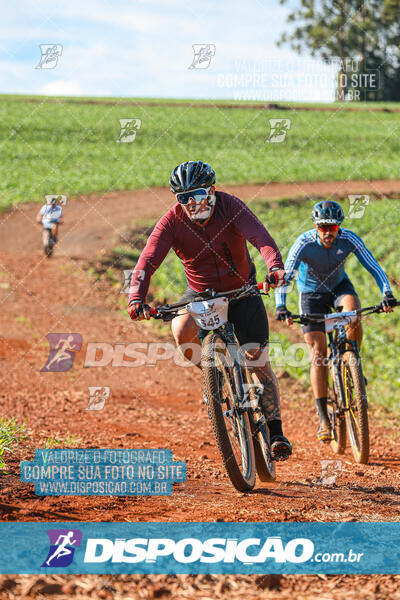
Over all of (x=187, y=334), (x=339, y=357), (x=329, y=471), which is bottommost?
(x=329, y=471)

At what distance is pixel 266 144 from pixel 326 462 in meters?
39.9

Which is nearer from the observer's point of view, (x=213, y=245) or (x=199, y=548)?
(x=199, y=548)

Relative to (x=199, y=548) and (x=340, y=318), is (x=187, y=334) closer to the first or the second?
(x=199, y=548)

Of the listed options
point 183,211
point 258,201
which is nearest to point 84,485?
point 183,211

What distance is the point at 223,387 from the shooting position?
5340 millimetres

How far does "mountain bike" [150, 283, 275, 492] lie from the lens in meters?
5.05

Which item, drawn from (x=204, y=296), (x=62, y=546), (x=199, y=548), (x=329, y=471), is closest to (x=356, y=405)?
(x=329, y=471)

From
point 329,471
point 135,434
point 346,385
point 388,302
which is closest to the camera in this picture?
point 388,302

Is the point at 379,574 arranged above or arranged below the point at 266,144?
below

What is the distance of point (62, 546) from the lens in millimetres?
3875

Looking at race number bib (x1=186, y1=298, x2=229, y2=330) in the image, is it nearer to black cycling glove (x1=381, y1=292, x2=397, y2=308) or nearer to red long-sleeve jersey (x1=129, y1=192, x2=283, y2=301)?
red long-sleeve jersey (x1=129, y1=192, x2=283, y2=301)

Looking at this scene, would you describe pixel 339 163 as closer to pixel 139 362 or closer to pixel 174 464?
pixel 139 362

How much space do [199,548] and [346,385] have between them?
352cm

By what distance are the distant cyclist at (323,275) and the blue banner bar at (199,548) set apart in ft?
9.16
